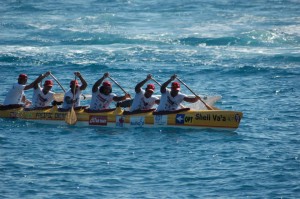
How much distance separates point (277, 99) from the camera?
30812 millimetres

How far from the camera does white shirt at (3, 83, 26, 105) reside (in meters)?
27.5

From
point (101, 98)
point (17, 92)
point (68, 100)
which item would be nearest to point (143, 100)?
point (101, 98)

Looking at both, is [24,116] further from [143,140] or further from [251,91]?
[251,91]

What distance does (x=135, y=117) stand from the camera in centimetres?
2586

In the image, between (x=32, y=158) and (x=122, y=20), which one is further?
(x=122, y=20)

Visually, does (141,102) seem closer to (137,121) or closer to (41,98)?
(137,121)

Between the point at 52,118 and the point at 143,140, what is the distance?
13.3 ft

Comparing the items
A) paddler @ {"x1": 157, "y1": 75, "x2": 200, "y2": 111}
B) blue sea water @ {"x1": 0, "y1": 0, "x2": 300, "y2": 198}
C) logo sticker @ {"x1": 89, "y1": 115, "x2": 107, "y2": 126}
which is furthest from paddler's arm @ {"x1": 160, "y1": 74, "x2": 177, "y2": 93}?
logo sticker @ {"x1": 89, "y1": 115, "x2": 107, "y2": 126}

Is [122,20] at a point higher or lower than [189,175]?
higher

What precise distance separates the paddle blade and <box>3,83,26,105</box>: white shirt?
2.41 m

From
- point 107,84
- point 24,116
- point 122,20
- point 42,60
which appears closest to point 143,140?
point 107,84

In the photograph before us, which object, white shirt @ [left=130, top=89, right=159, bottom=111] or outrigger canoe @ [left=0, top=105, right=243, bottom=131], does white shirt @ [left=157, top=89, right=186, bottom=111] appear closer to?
outrigger canoe @ [left=0, top=105, right=243, bottom=131]

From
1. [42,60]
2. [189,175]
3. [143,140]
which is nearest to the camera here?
[189,175]

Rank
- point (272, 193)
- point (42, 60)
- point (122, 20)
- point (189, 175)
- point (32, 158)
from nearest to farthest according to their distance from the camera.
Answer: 1. point (272, 193)
2. point (189, 175)
3. point (32, 158)
4. point (42, 60)
5. point (122, 20)
